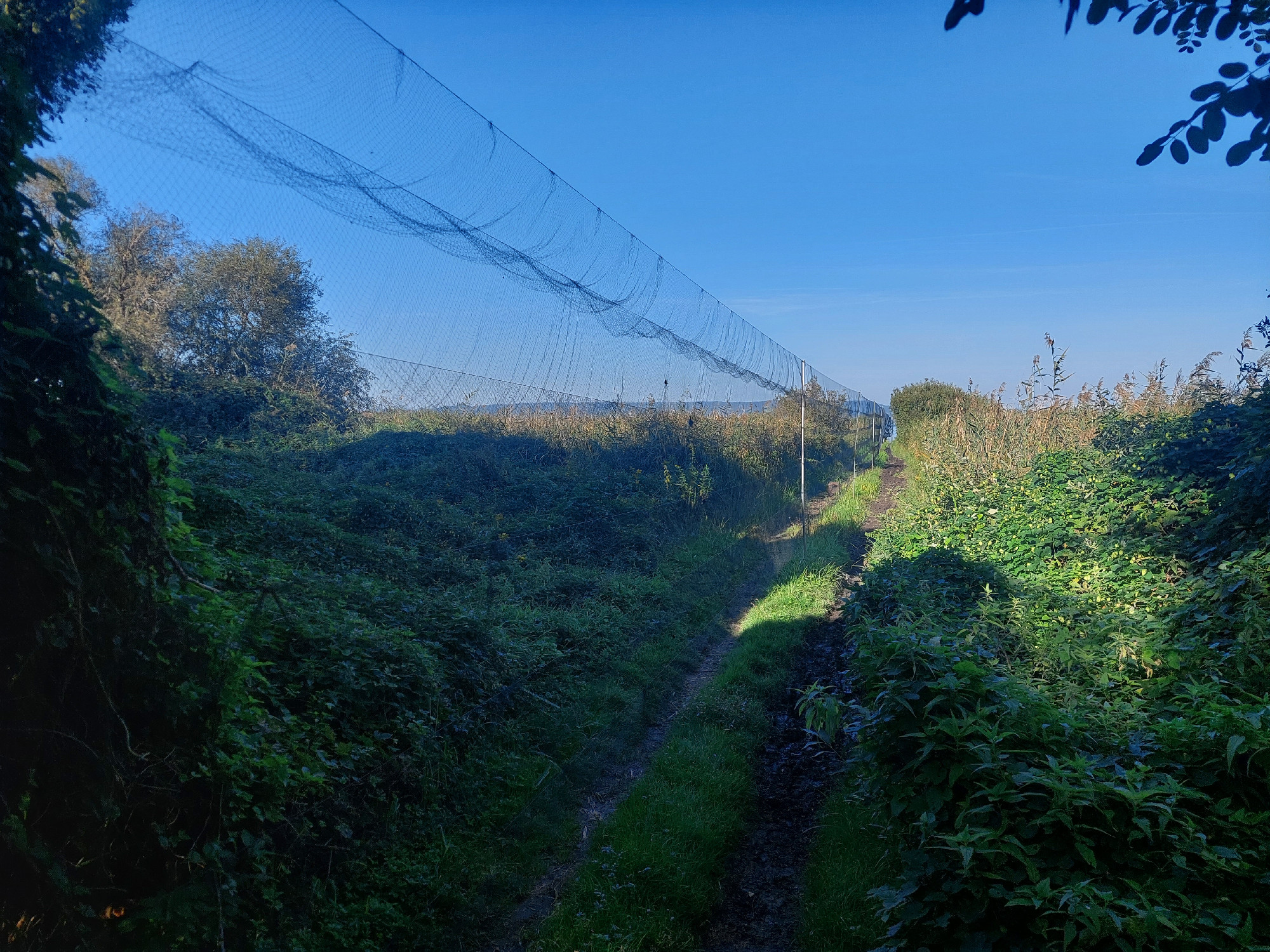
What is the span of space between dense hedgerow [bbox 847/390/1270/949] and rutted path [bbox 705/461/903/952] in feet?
1.87

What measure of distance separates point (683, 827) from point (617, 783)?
0.77 meters

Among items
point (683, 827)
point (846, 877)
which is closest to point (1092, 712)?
point (846, 877)

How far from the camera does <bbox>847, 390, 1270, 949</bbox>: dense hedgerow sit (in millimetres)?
2518

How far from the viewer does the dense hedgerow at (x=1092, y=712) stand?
2.52m

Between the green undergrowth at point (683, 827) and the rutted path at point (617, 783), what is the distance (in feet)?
0.29

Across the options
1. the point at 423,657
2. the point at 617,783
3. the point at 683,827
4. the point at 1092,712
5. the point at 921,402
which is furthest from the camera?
the point at 921,402

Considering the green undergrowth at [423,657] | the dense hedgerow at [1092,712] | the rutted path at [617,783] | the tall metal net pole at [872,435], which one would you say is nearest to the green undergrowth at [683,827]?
the rutted path at [617,783]

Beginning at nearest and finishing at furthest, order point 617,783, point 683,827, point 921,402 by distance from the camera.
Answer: point 683,827, point 617,783, point 921,402

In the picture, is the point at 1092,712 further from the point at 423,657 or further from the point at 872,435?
the point at 872,435

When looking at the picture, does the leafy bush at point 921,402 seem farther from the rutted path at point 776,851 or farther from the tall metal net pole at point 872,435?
the rutted path at point 776,851

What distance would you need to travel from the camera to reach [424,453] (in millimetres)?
8211

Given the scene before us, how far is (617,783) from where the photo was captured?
5141 mm

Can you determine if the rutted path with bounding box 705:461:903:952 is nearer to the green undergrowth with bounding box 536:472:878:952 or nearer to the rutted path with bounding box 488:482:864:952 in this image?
the green undergrowth with bounding box 536:472:878:952

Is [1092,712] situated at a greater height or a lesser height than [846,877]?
greater
